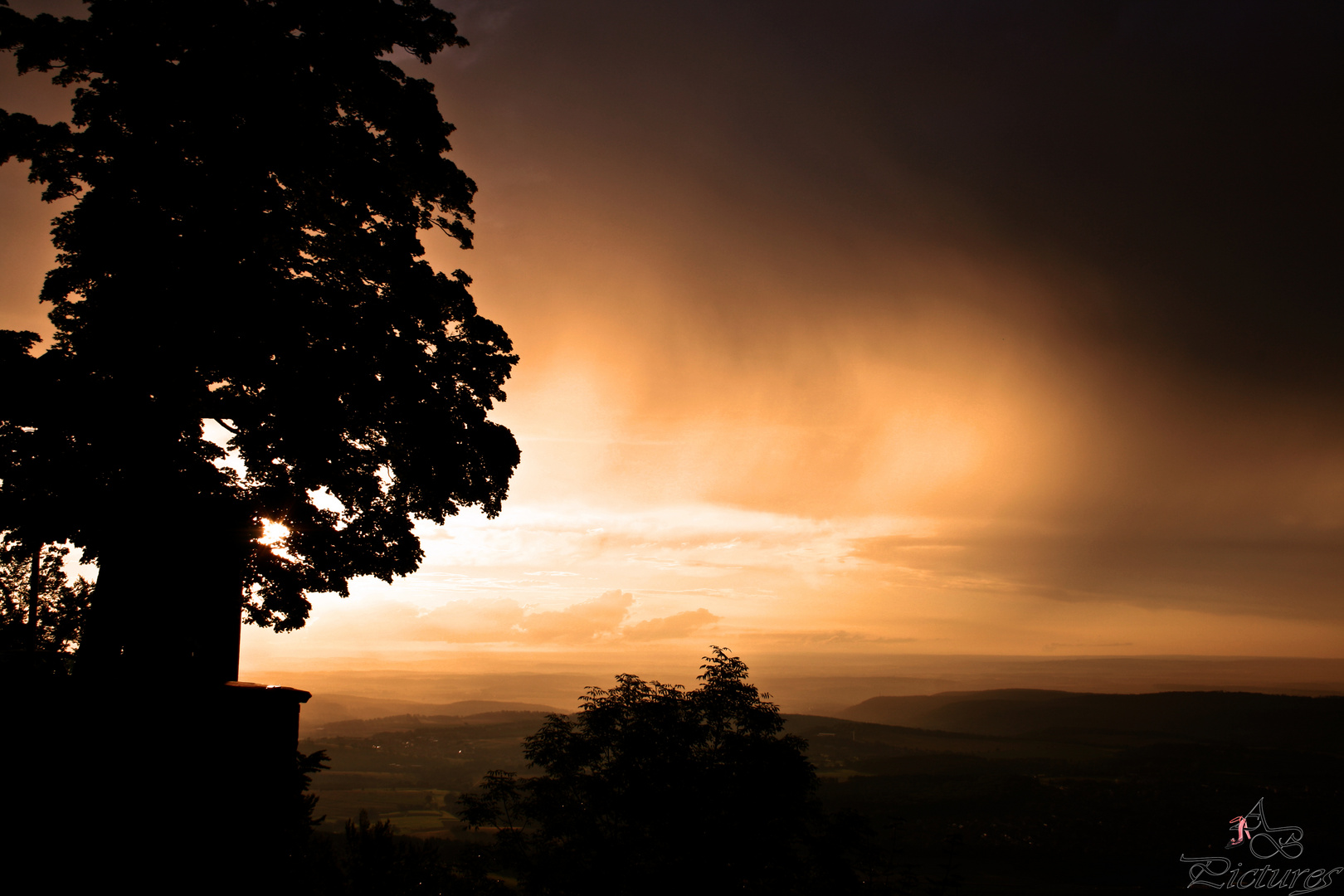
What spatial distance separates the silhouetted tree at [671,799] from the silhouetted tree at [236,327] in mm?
15803

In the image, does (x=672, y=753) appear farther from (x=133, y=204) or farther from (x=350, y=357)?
(x=133, y=204)

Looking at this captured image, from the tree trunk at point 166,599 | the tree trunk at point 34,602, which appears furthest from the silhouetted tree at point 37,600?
the tree trunk at point 166,599

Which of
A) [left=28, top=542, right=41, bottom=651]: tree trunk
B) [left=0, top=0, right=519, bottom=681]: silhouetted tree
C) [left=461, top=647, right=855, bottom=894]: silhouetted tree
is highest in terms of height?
[left=0, top=0, right=519, bottom=681]: silhouetted tree

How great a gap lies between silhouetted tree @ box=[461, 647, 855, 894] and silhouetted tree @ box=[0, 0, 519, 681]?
15803 millimetres

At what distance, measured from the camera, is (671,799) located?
26.3m

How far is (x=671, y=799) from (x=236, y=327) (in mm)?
21993

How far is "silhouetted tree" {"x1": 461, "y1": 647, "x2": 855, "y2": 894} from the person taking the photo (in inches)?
1030

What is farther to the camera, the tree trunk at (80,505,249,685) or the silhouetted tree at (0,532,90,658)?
the silhouetted tree at (0,532,90,658)

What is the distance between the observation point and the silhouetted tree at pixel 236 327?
13.0 meters

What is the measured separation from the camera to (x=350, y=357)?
14.9m

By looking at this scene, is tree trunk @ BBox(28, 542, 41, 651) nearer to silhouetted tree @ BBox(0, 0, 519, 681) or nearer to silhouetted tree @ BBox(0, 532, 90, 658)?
silhouetted tree @ BBox(0, 532, 90, 658)

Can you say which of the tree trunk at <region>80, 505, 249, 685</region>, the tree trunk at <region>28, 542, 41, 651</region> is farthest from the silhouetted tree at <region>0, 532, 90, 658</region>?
the tree trunk at <region>80, 505, 249, 685</region>

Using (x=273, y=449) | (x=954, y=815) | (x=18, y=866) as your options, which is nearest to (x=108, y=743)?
(x=18, y=866)

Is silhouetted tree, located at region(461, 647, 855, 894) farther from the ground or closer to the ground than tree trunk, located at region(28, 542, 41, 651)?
closer to the ground
